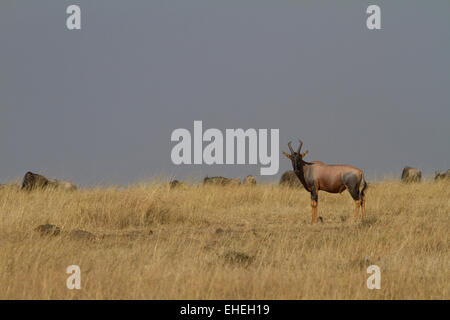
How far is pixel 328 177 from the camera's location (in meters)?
13.0

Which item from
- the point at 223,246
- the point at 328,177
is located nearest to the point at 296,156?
the point at 328,177

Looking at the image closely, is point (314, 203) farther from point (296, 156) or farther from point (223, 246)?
point (223, 246)

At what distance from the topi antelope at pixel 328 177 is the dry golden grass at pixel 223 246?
636 millimetres

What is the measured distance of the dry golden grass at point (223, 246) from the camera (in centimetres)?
659

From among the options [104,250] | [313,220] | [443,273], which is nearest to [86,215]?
[104,250]

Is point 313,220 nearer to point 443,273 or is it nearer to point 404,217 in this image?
point 404,217

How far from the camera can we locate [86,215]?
13.0 meters

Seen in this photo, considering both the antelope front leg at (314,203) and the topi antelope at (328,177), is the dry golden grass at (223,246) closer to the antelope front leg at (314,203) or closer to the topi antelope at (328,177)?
the antelope front leg at (314,203)

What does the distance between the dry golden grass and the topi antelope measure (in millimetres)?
636

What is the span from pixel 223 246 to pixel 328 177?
13.3 ft

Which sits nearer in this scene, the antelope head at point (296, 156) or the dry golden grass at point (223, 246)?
the dry golden grass at point (223, 246)

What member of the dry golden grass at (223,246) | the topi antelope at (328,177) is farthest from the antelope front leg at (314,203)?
the dry golden grass at (223,246)

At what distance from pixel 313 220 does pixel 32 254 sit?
623 centimetres

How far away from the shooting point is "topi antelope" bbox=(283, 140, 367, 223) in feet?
42.1
